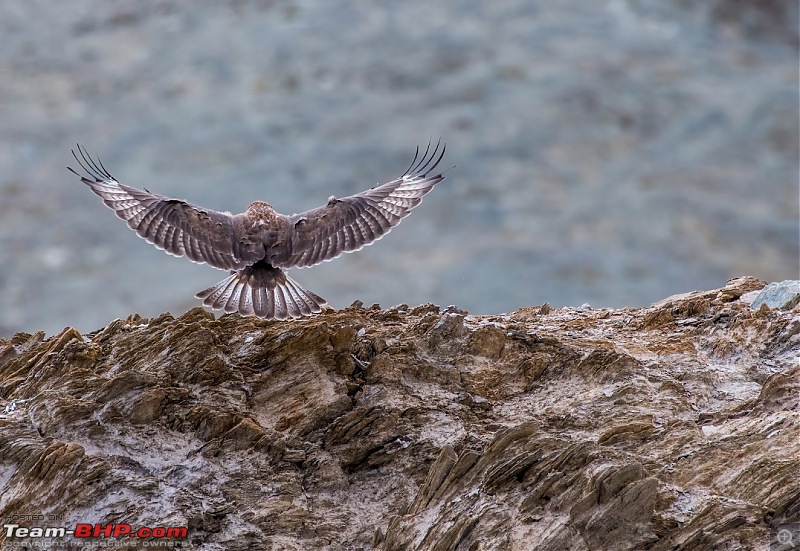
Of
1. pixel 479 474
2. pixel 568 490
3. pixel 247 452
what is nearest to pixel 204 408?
pixel 247 452

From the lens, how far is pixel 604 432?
29.2 feet

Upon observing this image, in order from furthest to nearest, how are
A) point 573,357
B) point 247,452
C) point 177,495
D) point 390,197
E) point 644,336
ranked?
point 390,197 < point 644,336 < point 573,357 < point 247,452 < point 177,495

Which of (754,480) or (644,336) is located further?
(644,336)

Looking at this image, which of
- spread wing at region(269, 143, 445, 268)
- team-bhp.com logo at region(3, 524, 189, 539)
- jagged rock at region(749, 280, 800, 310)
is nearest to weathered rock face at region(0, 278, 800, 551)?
team-bhp.com logo at region(3, 524, 189, 539)

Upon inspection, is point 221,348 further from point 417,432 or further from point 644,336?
point 644,336

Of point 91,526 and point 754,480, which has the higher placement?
point 91,526

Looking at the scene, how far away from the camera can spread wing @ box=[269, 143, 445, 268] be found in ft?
42.3

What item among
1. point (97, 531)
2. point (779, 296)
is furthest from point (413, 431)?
point (779, 296)

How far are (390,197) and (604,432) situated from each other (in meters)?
5.94

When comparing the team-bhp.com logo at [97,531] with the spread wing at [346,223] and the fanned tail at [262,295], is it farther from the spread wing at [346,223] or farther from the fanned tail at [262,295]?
the spread wing at [346,223]

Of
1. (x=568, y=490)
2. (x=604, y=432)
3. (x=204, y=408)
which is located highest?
(x=204, y=408)

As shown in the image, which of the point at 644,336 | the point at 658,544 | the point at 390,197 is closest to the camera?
the point at 658,544

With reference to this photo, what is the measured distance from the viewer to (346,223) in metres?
13.4

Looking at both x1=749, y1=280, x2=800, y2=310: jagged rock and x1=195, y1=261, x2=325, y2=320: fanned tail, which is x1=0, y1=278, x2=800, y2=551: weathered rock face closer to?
x1=749, y1=280, x2=800, y2=310: jagged rock
